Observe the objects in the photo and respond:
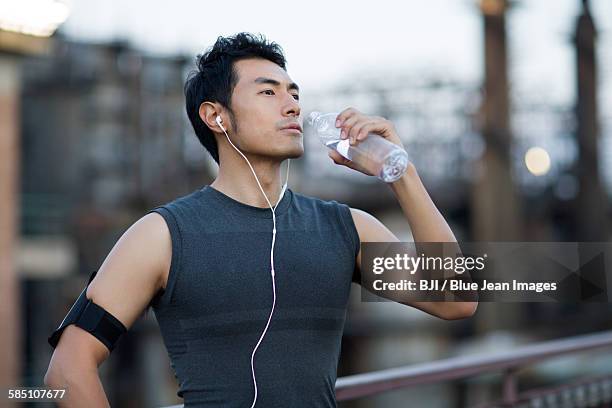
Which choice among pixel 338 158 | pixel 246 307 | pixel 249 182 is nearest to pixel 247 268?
pixel 246 307

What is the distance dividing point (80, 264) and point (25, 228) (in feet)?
9.84

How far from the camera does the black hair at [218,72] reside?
2117mm

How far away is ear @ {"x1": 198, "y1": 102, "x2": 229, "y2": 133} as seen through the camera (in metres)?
2.11

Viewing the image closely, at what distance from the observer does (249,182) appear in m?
2.03

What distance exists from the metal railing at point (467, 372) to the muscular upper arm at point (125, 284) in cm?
109

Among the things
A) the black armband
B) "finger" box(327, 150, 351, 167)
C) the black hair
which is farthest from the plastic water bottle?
the black armband

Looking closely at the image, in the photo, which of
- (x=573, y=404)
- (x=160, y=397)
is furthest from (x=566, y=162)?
(x=573, y=404)

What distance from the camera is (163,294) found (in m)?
1.85

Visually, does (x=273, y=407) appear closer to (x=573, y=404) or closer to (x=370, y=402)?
(x=573, y=404)

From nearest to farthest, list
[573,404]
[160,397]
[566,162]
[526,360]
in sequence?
[526,360] < [573,404] < [566,162] < [160,397]

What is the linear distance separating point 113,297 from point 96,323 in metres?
0.06

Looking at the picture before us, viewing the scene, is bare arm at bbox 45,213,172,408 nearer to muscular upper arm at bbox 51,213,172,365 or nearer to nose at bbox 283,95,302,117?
muscular upper arm at bbox 51,213,172,365

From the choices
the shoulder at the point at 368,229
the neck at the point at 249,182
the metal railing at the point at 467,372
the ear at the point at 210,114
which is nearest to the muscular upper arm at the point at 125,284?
the neck at the point at 249,182

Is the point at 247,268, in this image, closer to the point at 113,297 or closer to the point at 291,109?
the point at 113,297
